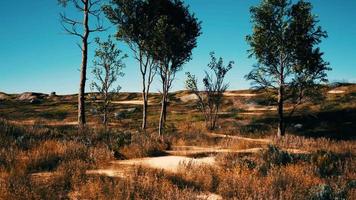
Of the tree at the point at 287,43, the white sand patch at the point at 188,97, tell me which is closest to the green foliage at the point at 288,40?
the tree at the point at 287,43

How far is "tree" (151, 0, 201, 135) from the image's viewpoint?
38188mm

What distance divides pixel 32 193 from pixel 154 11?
33558 millimetres

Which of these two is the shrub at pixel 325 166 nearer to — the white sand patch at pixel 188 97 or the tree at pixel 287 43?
the tree at pixel 287 43

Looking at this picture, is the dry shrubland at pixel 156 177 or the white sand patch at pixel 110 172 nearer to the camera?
the dry shrubland at pixel 156 177

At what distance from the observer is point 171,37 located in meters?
38.7

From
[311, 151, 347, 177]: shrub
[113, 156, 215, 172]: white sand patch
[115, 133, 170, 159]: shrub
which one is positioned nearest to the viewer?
[113, 156, 215, 172]: white sand patch

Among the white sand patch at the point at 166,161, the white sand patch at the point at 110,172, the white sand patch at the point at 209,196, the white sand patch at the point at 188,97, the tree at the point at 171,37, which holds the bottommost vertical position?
the white sand patch at the point at 209,196

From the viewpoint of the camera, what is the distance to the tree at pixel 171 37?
3819 cm

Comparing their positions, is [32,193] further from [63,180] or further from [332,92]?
[332,92]

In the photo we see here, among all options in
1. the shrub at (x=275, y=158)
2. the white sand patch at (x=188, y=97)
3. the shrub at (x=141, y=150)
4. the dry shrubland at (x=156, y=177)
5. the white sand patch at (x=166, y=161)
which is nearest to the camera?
the dry shrubland at (x=156, y=177)

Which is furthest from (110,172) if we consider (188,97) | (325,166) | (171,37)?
(188,97)

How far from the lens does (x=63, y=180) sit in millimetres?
9375

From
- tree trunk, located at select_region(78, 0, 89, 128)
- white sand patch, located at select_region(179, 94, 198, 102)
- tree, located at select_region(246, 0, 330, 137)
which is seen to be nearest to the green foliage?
tree, located at select_region(246, 0, 330, 137)

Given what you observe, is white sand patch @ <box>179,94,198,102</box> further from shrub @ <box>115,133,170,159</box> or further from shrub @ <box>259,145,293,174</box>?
shrub @ <box>259,145,293,174</box>
